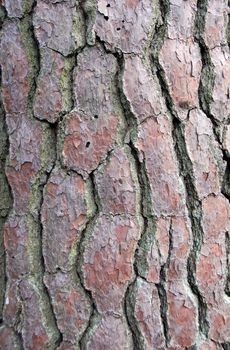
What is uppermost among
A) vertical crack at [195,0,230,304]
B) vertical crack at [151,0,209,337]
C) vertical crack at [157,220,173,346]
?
vertical crack at [195,0,230,304]

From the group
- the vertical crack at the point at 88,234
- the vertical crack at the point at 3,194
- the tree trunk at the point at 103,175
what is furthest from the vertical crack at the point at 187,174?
the vertical crack at the point at 3,194

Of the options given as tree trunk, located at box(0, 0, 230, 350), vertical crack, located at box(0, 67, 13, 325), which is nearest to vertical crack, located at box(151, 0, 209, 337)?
tree trunk, located at box(0, 0, 230, 350)

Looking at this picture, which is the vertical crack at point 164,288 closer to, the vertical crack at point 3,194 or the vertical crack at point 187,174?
the vertical crack at point 187,174

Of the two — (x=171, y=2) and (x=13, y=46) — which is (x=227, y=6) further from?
(x=13, y=46)

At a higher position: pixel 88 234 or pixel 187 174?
pixel 187 174

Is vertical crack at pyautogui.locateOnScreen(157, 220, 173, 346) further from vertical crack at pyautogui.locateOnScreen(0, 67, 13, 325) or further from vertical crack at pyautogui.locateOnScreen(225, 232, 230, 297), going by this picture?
vertical crack at pyautogui.locateOnScreen(0, 67, 13, 325)

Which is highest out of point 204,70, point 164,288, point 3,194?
point 204,70

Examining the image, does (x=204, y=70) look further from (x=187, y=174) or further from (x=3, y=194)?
(x=3, y=194)

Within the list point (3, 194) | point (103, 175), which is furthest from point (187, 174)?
point (3, 194)
